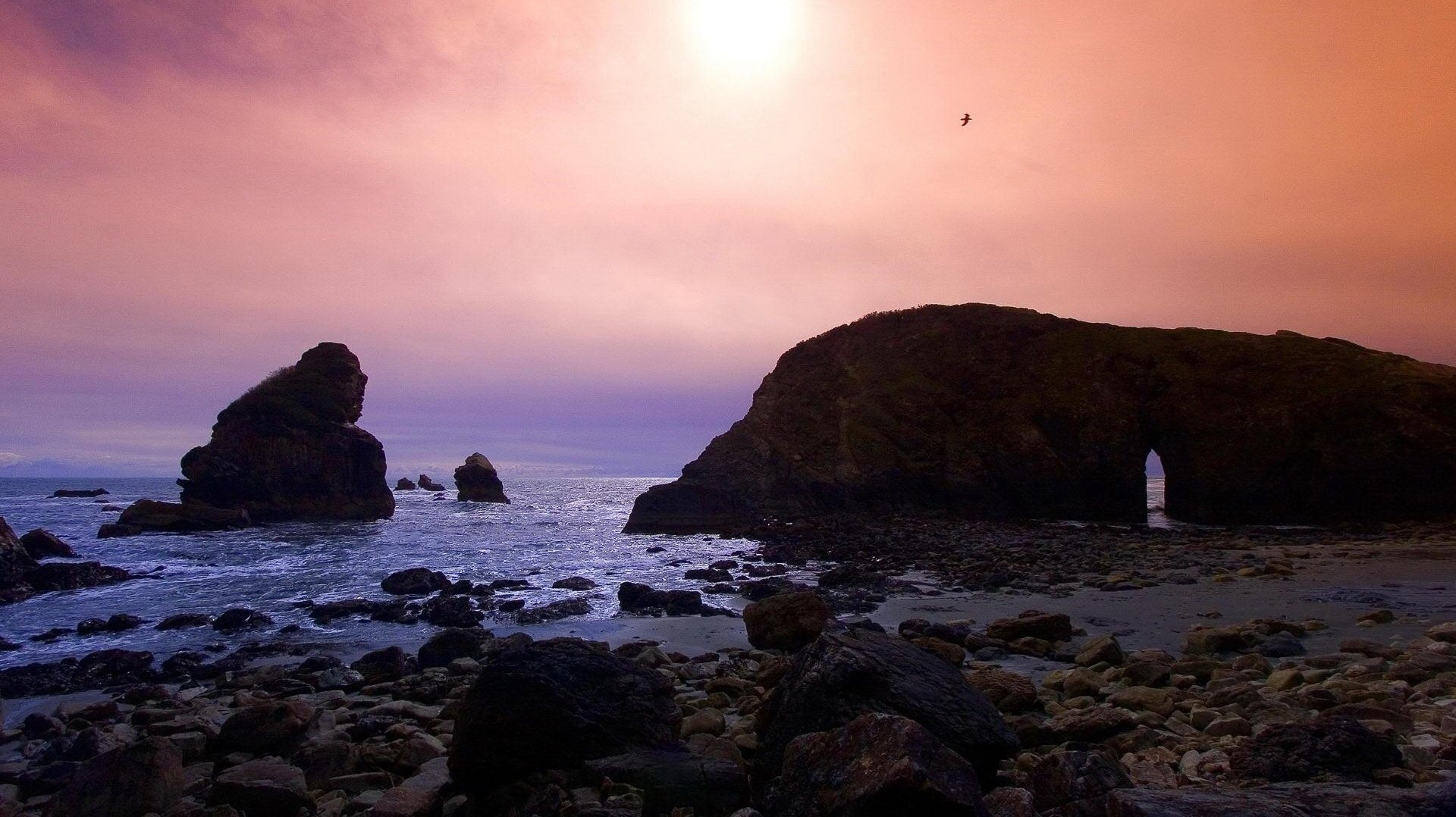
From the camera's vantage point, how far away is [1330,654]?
8.64m

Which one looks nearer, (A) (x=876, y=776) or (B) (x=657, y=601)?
(A) (x=876, y=776)

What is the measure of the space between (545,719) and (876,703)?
8.07 ft

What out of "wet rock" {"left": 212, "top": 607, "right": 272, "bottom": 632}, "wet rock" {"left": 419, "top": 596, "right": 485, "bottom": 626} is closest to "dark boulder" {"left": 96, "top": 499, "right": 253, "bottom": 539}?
"wet rock" {"left": 212, "top": 607, "right": 272, "bottom": 632}

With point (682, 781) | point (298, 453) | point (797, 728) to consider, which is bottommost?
point (682, 781)

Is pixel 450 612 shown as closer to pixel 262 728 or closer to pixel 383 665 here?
pixel 383 665

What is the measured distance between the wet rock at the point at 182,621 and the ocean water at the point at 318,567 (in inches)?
10.1

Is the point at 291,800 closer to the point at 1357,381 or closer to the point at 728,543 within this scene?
the point at 728,543

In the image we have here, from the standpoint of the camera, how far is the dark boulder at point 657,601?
52.1 ft

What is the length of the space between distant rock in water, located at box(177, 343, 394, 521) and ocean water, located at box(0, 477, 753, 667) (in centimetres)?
635

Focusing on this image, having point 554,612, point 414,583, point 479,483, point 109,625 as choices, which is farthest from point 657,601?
point 479,483

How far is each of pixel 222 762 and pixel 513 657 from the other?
2974 mm

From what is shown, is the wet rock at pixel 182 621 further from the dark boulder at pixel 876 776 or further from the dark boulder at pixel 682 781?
the dark boulder at pixel 876 776

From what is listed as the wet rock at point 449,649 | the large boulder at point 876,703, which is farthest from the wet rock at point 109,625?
the large boulder at point 876,703

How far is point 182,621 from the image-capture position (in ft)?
52.7
